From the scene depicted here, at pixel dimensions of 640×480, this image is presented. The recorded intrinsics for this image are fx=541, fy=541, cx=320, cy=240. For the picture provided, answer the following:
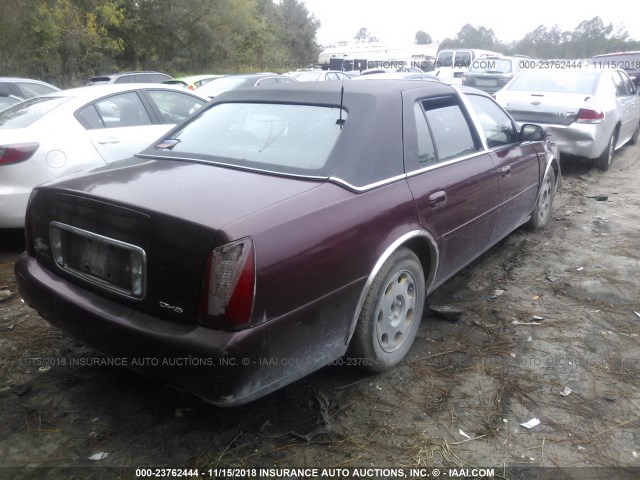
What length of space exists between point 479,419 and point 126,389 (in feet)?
6.14

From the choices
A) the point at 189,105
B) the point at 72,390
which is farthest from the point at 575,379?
the point at 189,105

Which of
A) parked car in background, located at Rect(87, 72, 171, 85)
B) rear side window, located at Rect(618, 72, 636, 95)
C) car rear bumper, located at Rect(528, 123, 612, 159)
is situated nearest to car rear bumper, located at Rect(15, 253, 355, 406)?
car rear bumper, located at Rect(528, 123, 612, 159)

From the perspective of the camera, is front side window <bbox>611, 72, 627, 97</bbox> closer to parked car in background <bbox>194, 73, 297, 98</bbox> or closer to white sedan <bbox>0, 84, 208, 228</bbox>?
parked car in background <bbox>194, 73, 297, 98</bbox>

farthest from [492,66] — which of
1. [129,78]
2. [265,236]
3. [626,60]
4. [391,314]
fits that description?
[265,236]

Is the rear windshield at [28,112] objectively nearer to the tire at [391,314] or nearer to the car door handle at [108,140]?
the car door handle at [108,140]

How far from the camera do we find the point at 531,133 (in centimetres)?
472

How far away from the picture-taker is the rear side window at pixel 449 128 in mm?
3551

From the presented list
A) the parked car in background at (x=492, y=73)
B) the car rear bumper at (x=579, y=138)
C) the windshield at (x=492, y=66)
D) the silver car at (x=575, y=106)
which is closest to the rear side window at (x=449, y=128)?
the car rear bumper at (x=579, y=138)

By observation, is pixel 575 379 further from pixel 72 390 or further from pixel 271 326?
pixel 72 390

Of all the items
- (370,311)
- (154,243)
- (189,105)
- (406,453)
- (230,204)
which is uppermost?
(189,105)

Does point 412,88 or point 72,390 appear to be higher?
point 412,88

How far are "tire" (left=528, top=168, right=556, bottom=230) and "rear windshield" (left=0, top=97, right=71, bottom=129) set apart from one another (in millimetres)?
4808

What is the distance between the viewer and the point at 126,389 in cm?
293

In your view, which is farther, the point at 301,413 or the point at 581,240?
the point at 581,240
